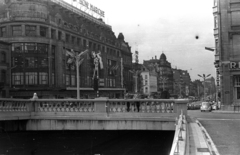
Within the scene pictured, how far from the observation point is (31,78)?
199 ft

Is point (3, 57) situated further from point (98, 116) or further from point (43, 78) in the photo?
point (98, 116)

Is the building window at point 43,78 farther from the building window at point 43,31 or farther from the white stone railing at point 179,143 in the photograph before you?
the white stone railing at point 179,143

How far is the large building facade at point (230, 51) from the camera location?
43062mm

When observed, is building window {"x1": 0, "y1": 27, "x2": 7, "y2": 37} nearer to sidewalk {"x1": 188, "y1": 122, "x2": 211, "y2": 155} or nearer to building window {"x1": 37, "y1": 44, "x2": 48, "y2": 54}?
building window {"x1": 37, "y1": 44, "x2": 48, "y2": 54}

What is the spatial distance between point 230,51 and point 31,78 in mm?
36166

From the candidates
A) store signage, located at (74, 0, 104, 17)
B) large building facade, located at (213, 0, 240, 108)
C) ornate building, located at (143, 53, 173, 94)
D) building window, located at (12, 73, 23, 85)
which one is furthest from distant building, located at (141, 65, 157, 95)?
large building facade, located at (213, 0, 240, 108)

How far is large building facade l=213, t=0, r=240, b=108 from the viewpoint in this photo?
43.1 m

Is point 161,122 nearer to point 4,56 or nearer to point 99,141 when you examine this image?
point 99,141

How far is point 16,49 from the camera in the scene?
6012cm

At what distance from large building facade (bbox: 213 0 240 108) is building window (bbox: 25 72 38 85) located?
34.3 meters

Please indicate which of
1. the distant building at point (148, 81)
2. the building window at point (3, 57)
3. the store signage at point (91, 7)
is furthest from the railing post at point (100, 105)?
the distant building at point (148, 81)

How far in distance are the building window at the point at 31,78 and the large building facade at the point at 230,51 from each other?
3429 cm

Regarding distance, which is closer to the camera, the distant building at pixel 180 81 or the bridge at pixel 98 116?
the bridge at pixel 98 116

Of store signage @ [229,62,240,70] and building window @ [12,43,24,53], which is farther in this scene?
building window @ [12,43,24,53]
